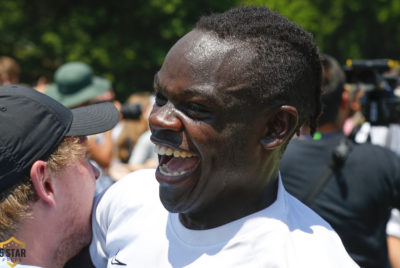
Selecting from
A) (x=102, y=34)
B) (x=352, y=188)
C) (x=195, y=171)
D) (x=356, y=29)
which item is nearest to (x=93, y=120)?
(x=195, y=171)

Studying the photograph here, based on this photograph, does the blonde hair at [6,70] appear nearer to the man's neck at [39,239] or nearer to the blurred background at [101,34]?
the man's neck at [39,239]

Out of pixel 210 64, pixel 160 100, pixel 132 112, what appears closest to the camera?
pixel 210 64

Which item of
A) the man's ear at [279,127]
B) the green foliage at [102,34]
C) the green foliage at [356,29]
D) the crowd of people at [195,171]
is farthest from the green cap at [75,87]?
the green foliage at [356,29]

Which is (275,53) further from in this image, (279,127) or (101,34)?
(101,34)

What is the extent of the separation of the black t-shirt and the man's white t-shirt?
49.1 inches

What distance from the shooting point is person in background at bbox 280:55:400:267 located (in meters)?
2.80

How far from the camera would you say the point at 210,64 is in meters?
1.43

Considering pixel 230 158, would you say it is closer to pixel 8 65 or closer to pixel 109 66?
pixel 8 65

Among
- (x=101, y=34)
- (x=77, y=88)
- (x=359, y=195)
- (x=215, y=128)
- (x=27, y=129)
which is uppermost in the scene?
(x=215, y=128)

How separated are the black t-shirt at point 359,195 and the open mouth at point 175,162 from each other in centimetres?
151

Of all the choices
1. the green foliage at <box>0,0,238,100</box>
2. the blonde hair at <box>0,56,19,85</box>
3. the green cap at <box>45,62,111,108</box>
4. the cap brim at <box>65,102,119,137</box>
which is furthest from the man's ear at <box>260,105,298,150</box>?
the green foliage at <box>0,0,238,100</box>

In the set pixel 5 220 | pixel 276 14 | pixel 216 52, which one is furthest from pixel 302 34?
pixel 5 220

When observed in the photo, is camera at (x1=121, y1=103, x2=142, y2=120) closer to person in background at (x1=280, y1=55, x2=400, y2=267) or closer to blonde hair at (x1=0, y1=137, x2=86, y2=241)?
person in background at (x1=280, y1=55, x2=400, y2=267)

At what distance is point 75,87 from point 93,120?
257 cm
